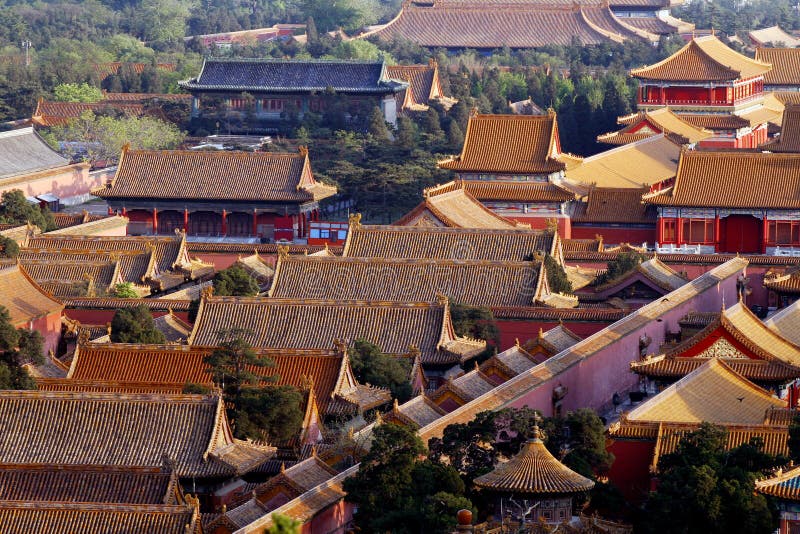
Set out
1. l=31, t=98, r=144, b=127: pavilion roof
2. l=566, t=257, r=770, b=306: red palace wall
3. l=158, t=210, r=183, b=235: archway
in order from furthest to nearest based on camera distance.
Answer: l=31, t=98, r=144, b=127: pavilion roof
l=158, t=210, r=183, b=235: archway
l=566, t=257, r=770, b=306: red palace wall

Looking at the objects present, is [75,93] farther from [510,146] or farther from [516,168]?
[516,168]

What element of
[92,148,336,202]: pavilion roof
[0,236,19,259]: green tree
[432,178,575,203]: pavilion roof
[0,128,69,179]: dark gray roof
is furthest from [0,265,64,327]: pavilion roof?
[0,128,69,179]: dark gray roof

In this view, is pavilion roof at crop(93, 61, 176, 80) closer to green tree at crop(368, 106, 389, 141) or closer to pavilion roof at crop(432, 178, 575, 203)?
green tree at crop(368, 106, 389, 141)

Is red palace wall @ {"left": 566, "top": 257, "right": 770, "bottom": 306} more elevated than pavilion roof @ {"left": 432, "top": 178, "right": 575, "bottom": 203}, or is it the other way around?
pavilion roof @ {"left": 432, "top": 178, "right": 575, "bottom": 203}

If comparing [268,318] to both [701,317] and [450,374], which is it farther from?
[701,317]

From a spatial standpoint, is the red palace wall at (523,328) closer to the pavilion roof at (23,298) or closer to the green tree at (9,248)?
the pavilion roof at (23,298)

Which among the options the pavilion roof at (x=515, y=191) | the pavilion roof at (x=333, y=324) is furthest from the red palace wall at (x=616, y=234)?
the pavilion roof at (x=333, y=324)

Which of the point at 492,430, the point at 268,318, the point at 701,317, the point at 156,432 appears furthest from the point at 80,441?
the point at 701,317
